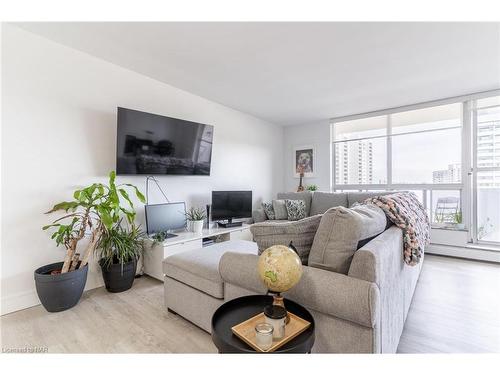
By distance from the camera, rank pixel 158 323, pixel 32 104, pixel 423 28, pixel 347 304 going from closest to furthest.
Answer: pixel 347 304 → pixel 158 323 → pixel 423 28 → pixel 32 104

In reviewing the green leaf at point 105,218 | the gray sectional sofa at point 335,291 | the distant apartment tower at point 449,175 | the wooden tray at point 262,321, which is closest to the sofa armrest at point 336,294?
the gray sectional sofa at point 335,291

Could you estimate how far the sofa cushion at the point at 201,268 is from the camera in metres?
1.61

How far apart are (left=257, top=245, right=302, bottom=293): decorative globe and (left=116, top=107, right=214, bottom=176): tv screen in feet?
7.14

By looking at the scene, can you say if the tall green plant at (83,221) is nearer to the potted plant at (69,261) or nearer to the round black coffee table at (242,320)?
the potted plant at (69,261)

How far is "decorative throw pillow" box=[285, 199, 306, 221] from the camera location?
4.10 meters

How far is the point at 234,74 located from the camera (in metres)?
2.79

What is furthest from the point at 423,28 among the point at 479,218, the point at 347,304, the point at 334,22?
the point at 479,218

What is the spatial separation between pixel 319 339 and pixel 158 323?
1.25 metres

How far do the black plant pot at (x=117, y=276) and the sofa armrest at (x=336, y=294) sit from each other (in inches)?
62.8

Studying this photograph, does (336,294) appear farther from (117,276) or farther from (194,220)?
(194,220)

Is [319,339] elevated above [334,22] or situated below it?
below

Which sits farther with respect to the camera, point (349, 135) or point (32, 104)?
point (349, 135)

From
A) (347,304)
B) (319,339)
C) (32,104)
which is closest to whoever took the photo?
(347,304)
